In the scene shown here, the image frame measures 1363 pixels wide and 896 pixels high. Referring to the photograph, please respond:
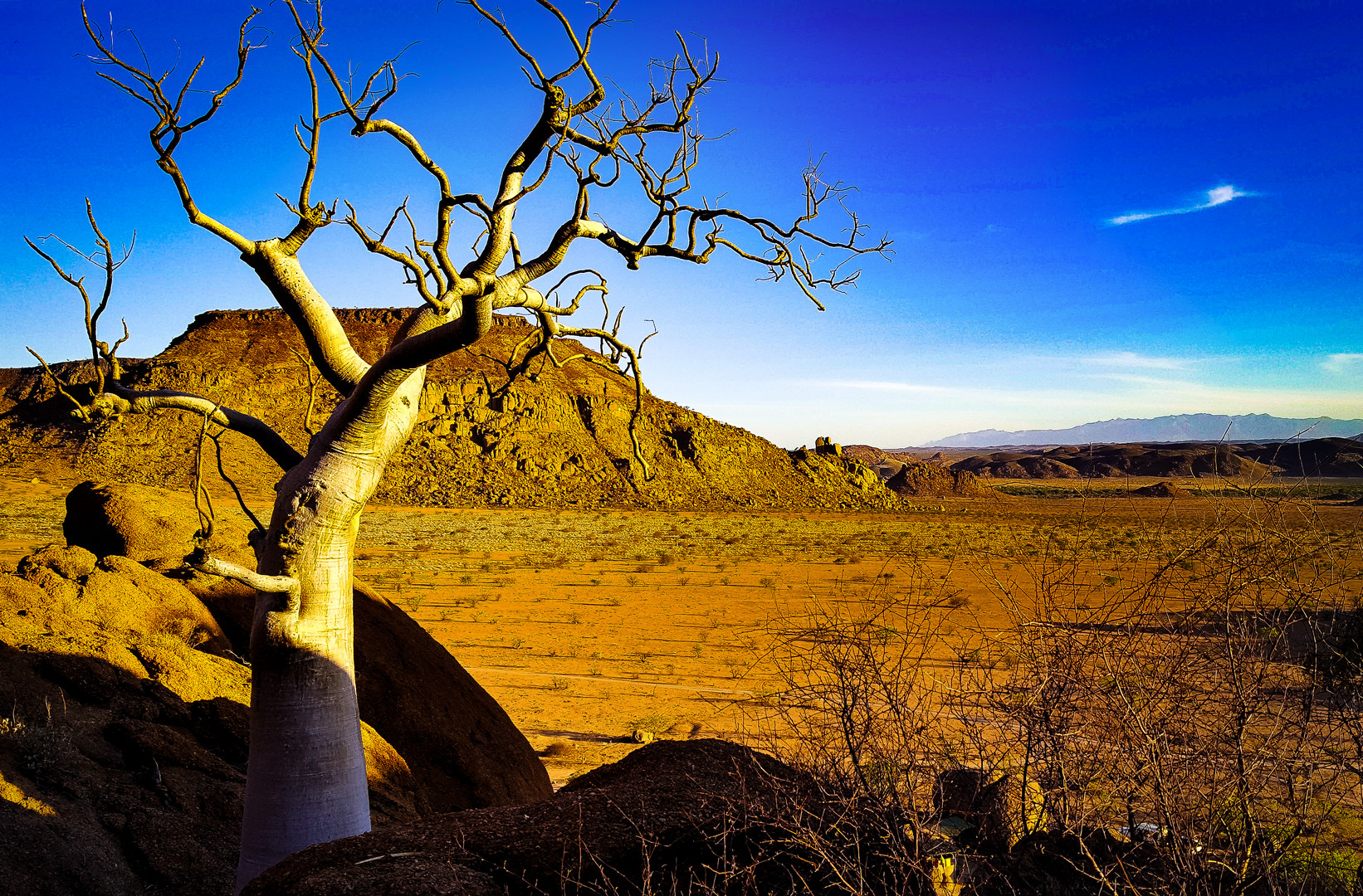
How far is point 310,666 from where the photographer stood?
3.74m

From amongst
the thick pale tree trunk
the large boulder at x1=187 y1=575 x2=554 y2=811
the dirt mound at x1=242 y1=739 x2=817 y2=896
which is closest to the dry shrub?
the dirt mound at x1=242 y1=739 x2=817 y2=896

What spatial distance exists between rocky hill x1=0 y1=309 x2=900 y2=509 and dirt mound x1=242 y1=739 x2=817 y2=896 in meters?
36.8

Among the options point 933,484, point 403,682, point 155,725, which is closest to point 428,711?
point 403,682

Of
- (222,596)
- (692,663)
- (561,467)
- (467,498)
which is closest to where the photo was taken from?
(222,596)

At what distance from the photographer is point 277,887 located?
7.84 ft

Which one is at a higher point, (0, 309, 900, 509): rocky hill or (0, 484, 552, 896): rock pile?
(0, 309, 900, 509): rocky hill

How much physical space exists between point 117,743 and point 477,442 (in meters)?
41.9

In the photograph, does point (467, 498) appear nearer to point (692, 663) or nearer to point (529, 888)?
point (692, 663)

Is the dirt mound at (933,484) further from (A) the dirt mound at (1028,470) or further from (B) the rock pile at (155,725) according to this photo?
(B) the rock pile at (155,725)

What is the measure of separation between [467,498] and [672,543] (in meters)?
16.9

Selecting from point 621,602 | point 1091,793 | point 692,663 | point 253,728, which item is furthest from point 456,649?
point 1091,793

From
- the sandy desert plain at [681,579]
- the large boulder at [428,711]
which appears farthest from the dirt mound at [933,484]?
the large boulder at [428,711]

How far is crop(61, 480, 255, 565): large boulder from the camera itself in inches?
272

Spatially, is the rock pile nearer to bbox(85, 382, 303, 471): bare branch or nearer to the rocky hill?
bbox(85, 382, 303, 471): bare branch
